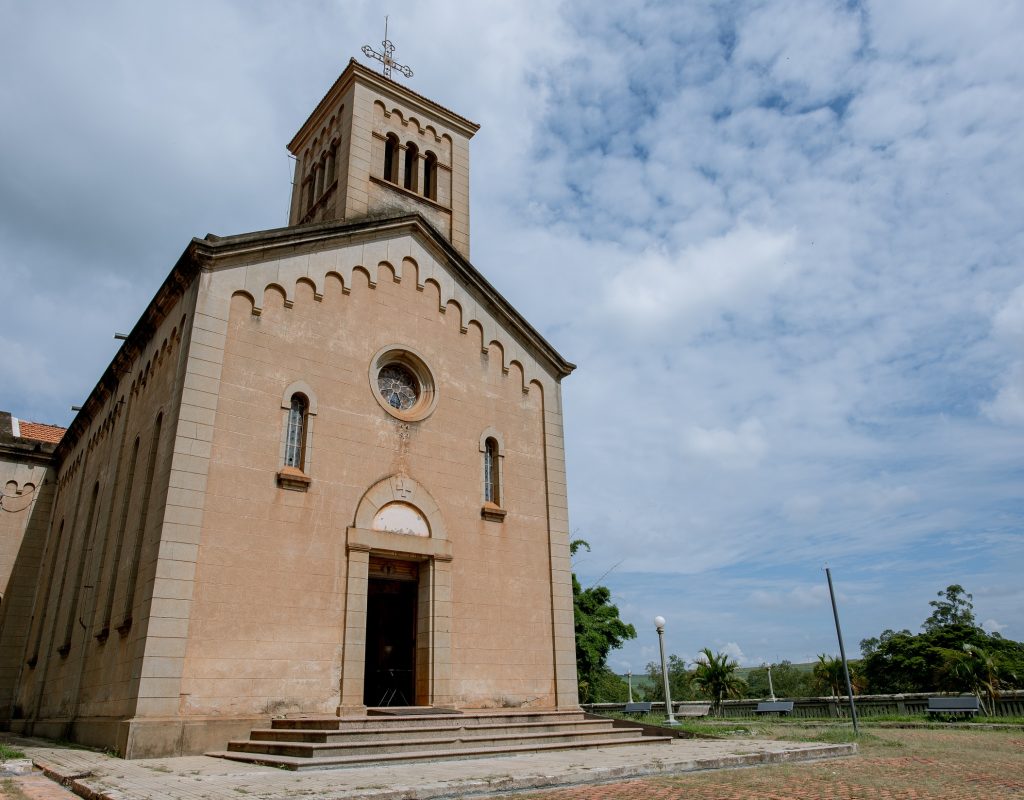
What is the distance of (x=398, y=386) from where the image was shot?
671 inches

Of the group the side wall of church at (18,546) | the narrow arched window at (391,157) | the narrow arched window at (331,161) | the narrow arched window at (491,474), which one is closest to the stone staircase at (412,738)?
the narrow arched window at (491,474)

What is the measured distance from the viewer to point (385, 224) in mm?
17500

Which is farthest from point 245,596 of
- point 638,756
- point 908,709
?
point 908,709

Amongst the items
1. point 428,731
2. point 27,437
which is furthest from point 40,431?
point 428,731

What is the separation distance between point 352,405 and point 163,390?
386cm

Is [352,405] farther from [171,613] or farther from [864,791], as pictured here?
[864,791]

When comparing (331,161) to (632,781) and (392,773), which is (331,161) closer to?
(392,773)

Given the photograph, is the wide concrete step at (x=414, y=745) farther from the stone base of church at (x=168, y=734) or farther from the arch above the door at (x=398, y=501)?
the arch above the door at (x=398, y=501)

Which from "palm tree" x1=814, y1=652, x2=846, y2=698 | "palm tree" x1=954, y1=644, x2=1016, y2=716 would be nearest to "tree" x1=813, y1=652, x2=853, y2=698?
"palm tree" x1=814, y1=652, x2=846, y2=698

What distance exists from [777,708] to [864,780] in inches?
793

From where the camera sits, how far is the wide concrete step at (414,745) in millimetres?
10492

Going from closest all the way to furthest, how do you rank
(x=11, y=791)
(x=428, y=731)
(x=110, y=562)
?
(x=11, y=791), (x=428, y=731), (x=110, y=562)

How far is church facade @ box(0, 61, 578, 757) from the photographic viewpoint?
12891mm

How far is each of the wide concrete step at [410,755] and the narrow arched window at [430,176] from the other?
1491 cm
